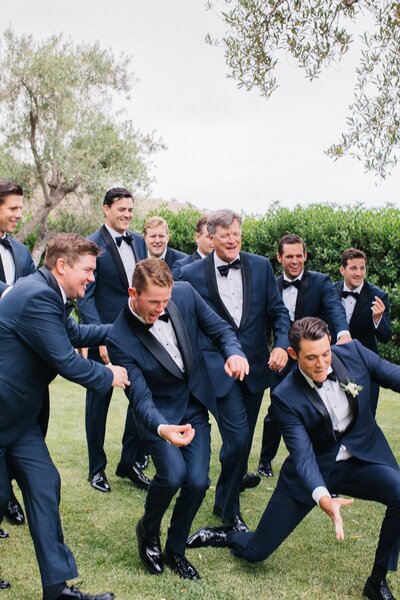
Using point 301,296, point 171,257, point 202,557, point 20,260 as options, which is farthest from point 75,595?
point 171,257

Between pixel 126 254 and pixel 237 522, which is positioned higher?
pixel 126 254

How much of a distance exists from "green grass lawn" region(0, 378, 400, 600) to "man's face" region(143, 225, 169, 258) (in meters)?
2.17

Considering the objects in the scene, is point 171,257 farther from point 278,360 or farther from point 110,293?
point 278,360

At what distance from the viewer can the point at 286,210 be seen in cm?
1470

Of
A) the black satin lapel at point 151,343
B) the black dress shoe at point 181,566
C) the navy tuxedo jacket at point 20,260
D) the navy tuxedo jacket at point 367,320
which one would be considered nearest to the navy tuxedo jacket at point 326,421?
the black satin lapel at point 151,343

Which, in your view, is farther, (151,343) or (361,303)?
(361,303)

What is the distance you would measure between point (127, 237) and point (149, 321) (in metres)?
2.16

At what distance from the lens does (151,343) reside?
→ 4.81 m

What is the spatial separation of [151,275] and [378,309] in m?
3.30

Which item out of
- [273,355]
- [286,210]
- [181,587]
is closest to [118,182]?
[286,210]

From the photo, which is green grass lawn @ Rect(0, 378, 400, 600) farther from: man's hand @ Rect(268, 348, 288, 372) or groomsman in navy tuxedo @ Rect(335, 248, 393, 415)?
groomsman in navy tuxedo @ Rect(335, 248, 393, 415)

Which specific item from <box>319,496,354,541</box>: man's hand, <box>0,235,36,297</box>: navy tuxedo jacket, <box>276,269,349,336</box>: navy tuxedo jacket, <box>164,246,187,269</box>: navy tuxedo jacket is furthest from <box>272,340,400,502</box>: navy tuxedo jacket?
<box>164,246,187,269</box>: navy tuxedo jacket

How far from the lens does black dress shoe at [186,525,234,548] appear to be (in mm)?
5277

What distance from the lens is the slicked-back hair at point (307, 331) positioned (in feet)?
14.6
